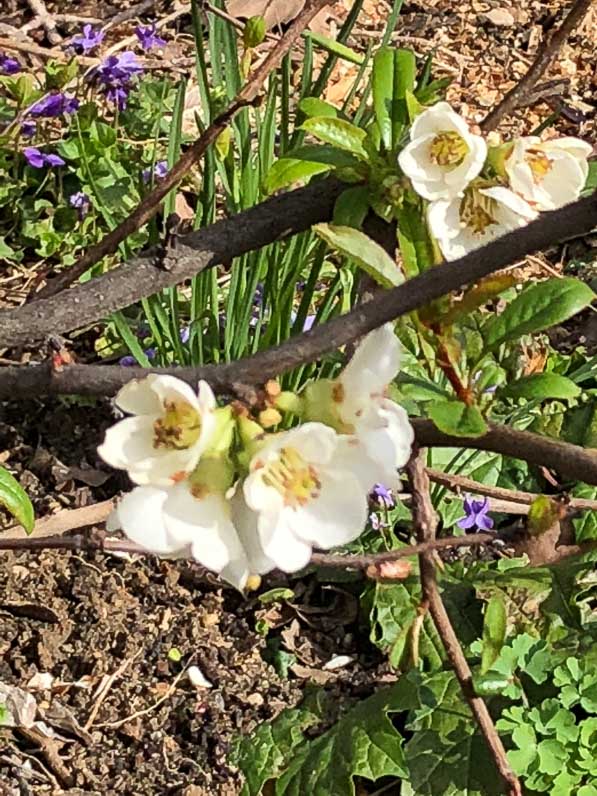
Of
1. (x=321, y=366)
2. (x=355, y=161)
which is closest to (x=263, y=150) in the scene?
(x=321, y=366)

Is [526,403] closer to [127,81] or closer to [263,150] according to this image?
[263,150]

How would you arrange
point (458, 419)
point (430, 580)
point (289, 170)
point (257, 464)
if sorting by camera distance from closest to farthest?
point (257, 464)
point (458, 419)
point (430, 580)
point (289, 170)

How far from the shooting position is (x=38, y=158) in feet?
8.98

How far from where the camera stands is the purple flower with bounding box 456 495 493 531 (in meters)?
2.29

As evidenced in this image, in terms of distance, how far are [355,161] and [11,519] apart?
3.68 feet

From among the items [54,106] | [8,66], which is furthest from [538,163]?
[8,66]

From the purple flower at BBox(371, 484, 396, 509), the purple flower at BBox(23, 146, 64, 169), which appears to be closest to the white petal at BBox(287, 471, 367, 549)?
the purple flower at BBox(371, 484, 396, 509)

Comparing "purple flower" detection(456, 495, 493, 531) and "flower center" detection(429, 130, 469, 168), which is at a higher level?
"flower center" detection(429, 130, 469, 168)

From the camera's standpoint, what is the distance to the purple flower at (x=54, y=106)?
107 inches

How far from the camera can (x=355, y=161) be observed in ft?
4.96

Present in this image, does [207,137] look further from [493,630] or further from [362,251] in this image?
[493,630]

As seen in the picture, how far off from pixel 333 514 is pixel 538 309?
0.39 m

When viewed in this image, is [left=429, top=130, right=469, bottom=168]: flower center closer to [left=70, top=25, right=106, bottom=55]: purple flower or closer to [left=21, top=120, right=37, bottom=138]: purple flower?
[left=21, top=120, right=37, bottom=138]: purple flower

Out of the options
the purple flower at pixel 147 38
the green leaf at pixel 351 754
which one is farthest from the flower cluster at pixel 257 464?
the purple flower at pixel 147 38
